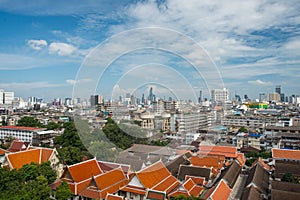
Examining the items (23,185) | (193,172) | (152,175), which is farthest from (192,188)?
(23,185)

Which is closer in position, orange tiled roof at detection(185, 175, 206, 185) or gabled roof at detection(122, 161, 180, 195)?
gabled roof at detection(122, 161, 180, 195)

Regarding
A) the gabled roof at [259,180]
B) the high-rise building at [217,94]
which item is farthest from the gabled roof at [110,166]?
the gabled roof at [259,180]

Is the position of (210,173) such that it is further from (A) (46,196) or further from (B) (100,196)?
(A) (46,196)

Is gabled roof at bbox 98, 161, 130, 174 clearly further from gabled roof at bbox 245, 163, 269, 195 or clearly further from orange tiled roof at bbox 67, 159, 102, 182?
gabled roof at bbox 245, 163, 269, 195

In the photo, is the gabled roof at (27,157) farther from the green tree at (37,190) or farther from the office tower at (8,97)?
the office tower at (8,97)

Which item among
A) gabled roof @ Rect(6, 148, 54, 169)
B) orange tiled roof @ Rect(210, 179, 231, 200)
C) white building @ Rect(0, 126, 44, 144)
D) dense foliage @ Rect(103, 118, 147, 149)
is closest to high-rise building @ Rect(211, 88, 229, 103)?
orange tiled roof @ Rect(210, 179, 231, 200)

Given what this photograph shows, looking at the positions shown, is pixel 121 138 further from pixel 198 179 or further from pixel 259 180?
pixel 259 180
